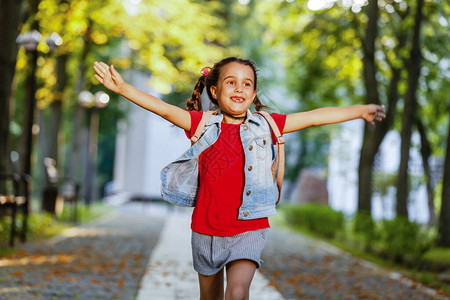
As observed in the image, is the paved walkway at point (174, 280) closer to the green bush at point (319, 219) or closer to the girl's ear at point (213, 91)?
the girl's ear at point (213, 91)

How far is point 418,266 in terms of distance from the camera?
1108 cm

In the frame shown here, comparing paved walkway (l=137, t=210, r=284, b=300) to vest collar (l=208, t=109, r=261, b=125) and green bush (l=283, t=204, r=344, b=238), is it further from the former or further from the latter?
green bush (l=283, t=204, r=344, b=238)

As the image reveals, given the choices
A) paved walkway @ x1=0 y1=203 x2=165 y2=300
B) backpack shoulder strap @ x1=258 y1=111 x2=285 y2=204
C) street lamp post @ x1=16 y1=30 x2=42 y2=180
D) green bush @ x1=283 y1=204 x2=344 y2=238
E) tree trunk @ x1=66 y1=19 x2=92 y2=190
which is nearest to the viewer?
backpack shoulder strap @ x1=258 y1=111 x2=285 y2=204

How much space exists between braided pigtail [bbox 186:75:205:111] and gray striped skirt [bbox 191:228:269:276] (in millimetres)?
840

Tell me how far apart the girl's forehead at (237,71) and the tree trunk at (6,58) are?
8670 millimetres

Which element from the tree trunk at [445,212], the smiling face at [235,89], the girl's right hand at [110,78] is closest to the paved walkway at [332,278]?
the tree trunk at [445,212]

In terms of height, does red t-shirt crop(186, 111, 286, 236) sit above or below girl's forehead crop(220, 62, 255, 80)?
below

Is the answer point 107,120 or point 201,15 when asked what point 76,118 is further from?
point 107,120

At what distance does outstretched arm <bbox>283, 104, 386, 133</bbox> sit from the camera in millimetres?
4223

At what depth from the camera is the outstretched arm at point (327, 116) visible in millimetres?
4223

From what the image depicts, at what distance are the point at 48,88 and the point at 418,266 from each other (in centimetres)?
1532

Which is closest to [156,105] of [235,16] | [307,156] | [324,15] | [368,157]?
[368,157]

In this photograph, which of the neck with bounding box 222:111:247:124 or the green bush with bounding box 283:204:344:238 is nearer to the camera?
the neck with bounding box 222:111:247:124

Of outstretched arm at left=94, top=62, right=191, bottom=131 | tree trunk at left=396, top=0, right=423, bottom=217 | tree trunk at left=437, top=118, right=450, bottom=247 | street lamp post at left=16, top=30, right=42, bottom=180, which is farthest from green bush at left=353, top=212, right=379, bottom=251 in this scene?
outstretched arm at left=94, top=62, right=191, bottom=131
